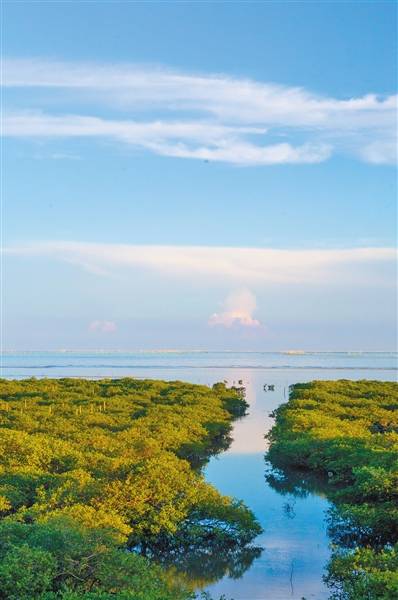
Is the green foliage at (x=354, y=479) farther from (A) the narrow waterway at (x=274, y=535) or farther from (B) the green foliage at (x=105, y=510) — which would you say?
(B) the green foliage at (x=105, y=510)

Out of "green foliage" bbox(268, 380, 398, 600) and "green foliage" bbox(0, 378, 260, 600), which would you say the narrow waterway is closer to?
"green foliage" bbox(268, 380, 398, 600)

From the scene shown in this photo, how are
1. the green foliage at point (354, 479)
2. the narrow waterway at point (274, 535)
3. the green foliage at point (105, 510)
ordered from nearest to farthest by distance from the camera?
the green foliage at point (105, 510) → the green foliage at point (354, 479) → the narrow waterway at point (274, 535)

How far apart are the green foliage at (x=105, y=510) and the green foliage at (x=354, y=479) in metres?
3.42

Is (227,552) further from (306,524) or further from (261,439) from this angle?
(261,439)

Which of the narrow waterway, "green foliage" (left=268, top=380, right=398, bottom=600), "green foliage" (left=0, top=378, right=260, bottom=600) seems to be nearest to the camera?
"green foliage" (left=0, top=378, right=260, bottom=600)

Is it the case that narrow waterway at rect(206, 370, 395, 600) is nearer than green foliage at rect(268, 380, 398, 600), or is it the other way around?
green foliage at rect(268, 380, 398, 600)

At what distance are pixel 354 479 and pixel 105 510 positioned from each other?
11285 mm

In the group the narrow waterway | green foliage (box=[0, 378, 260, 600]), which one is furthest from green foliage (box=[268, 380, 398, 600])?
green foliage (box=[0, 378, 260, 600])

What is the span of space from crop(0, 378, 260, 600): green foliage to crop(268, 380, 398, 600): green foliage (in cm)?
342

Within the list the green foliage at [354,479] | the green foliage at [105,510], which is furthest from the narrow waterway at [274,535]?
the green foliage at [105,510]

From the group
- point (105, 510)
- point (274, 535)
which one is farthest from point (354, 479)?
point (105, 510)

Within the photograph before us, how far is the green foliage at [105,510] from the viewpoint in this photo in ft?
45.2

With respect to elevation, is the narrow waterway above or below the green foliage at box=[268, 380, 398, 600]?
below

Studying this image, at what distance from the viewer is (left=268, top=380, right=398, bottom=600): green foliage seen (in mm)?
14859
